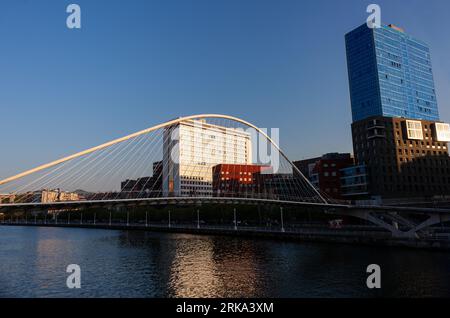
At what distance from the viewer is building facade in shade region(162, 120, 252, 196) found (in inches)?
5157

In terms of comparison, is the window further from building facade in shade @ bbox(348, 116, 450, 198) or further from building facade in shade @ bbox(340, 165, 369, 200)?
building facade in shade @ bbox(340, 165, 369, 200)

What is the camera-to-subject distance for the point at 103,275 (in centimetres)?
3125

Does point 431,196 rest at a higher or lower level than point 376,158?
lower

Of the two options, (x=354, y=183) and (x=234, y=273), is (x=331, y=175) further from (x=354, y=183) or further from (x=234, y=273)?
(x=234, y=273)

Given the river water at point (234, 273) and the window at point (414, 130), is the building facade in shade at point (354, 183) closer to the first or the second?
the window at point (414, 130)

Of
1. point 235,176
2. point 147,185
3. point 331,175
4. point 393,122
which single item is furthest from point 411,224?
point 147,185

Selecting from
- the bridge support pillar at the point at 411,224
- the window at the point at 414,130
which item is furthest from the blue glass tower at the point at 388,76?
the bridge support pillar at the point at 411,224

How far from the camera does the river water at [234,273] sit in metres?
25.0

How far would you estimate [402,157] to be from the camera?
8231 cm
